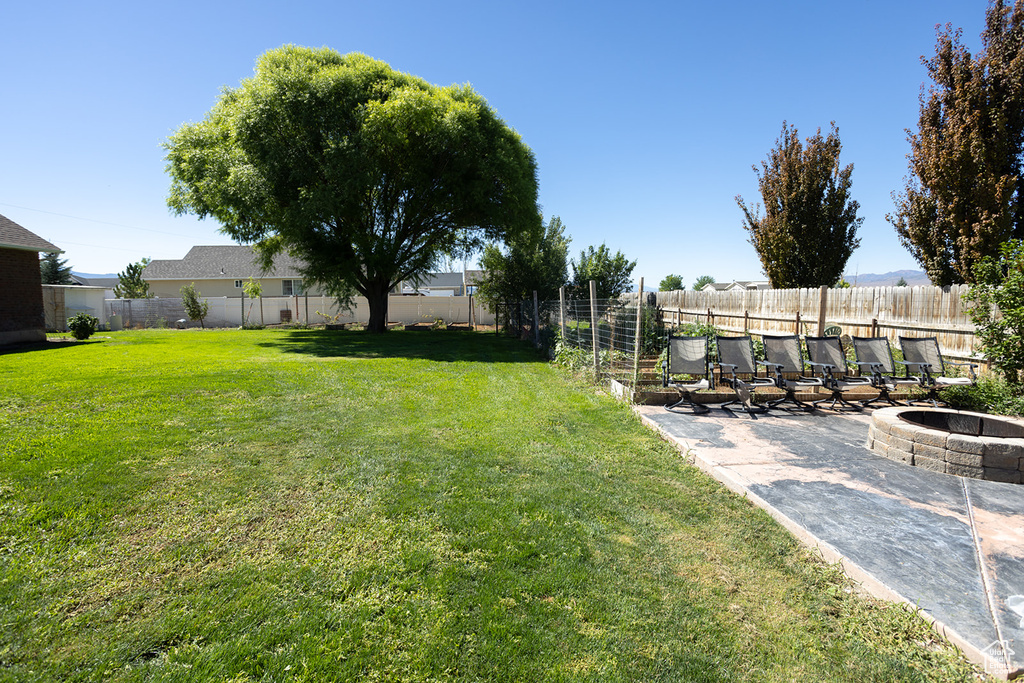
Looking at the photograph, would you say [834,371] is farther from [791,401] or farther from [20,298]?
[20,298]

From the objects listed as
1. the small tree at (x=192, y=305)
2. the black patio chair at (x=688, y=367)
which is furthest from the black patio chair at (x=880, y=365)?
the small tree at (x=192, y=305)

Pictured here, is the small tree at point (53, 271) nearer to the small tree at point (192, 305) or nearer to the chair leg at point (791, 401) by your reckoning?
the small tree at point (192, 305)

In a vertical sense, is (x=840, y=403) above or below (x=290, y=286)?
below

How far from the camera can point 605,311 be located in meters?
9.30

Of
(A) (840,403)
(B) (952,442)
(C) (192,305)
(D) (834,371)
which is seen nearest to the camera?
(B) (952,442)

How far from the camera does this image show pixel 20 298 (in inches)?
554

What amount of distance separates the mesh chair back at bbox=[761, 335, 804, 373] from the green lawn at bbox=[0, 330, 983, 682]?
3208 millimetres

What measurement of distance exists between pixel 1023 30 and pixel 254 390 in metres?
14.6

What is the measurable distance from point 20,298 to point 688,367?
18660 millimetres

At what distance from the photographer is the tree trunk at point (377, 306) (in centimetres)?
2064

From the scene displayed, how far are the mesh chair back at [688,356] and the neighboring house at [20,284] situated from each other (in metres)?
17.7

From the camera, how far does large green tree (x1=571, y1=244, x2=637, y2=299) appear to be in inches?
846

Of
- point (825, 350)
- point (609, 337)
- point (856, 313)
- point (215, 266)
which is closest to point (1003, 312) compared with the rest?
point (825, 350)

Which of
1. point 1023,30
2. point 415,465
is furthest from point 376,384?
point 1023,30
